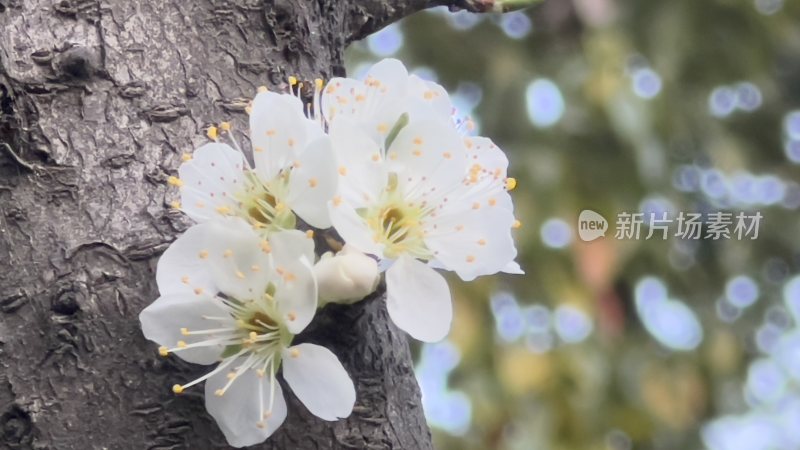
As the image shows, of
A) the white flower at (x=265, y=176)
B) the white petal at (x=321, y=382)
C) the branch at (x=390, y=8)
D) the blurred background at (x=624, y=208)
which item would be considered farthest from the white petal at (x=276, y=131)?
the blurred background at (x=624, y=208)

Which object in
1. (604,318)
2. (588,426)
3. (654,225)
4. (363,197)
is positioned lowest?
(588,426)

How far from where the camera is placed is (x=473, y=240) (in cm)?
63

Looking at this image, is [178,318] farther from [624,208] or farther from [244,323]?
[624,208]

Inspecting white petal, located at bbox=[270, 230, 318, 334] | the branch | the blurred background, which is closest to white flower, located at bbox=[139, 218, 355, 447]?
white petal, located at bbox=[270, 230, 318, 334]

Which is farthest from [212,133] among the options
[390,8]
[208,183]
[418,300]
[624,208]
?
[624,208]

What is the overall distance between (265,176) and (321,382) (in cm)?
12

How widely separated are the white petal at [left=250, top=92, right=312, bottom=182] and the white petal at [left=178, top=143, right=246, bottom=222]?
0.06ft

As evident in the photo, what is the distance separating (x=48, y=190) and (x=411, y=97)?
9.6 inches

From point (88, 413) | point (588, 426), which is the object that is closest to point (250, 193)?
point (88, 413)

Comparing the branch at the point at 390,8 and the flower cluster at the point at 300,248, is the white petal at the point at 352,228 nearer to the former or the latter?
the flower cluster at the point at 300,248

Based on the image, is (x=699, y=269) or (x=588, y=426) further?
(x=699, y=269)

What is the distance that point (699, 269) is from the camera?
7.60 feet

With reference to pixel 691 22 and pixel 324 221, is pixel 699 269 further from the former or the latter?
pixel 324 221

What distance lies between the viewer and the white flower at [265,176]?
592mm
